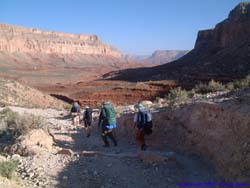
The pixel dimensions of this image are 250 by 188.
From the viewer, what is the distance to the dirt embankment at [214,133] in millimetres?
7171

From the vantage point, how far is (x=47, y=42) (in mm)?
119375

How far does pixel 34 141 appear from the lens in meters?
11.3

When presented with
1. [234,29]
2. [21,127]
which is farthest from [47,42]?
[21,127]

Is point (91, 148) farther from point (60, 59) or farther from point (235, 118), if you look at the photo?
point (60, 59)

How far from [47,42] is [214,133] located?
114926mm

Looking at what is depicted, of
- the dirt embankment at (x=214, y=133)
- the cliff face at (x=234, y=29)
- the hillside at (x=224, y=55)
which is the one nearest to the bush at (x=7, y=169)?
the dirt embankment at (x=214, y=133)

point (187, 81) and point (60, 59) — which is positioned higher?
point (60, 59)

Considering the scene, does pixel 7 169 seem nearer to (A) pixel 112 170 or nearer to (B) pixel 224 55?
(A) pixel 112 170

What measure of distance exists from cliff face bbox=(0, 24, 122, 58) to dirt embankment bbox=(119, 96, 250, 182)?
3741 inches

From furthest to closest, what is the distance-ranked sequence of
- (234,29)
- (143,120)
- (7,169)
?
(234,29)
(143,120)
(7,169)

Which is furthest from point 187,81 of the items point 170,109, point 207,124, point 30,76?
point 30,76

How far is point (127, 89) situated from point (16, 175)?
34.4 meters

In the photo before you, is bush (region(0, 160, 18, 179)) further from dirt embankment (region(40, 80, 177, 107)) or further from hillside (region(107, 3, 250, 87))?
hillside (region(107, 3, 250, 87))

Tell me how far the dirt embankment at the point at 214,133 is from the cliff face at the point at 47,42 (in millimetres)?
95033
